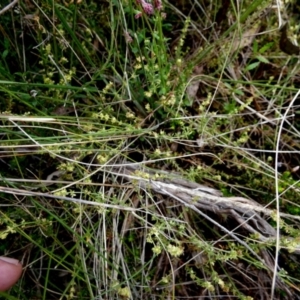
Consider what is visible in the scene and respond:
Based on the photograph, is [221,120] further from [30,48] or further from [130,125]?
[30,48]

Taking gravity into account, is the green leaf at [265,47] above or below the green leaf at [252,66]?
above

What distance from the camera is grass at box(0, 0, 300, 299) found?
1.04m

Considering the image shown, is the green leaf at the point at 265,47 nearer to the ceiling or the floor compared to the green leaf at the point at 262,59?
nearer to the ceiling

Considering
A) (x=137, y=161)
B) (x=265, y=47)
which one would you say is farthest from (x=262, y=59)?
(x=137, y=161)

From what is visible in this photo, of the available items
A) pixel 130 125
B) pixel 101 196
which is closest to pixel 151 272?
pixel 101 196

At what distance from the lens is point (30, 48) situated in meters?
1.18

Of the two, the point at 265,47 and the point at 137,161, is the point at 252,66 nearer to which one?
the point at 265,47

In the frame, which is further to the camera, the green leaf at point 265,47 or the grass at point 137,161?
the green leaf at point 265,47

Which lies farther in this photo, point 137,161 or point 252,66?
point 252,66

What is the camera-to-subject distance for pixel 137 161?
1163 millimetres

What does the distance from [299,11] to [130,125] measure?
2.29ft

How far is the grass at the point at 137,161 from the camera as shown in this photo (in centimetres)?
104

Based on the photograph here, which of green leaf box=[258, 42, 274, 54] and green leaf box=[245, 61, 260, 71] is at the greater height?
green leaf box=[258, 42, 274, 54]

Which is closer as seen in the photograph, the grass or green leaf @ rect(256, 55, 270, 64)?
the grass
